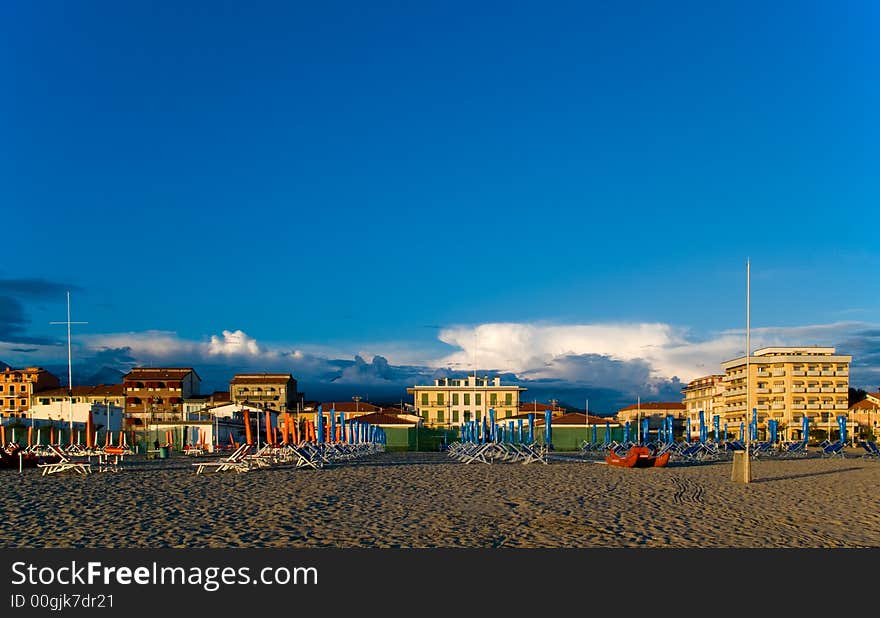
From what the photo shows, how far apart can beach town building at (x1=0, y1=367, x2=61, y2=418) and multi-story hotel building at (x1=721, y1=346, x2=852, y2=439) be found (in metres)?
69.1

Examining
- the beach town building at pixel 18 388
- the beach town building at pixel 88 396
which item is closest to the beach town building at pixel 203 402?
the beach town building at pixel 88 396

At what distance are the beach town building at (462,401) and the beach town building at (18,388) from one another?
38.7 m

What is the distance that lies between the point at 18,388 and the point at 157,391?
46.8 feet

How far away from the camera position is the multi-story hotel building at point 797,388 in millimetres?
75562

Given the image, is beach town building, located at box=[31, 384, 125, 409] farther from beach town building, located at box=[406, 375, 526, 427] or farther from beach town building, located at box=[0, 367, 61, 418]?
beach town building, located at box=[406, 375, 526, 427]

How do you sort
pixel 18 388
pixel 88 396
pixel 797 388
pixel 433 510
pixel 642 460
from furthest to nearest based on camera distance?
1. pixel 18 388
2. pixel 88 396
3. pixel 797 388
4. pixel 642 460
5. pixel 433 510

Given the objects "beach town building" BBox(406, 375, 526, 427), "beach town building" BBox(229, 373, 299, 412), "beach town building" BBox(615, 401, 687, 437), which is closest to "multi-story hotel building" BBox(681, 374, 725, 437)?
"beach town building" BBox(615, 401, 687, 437)

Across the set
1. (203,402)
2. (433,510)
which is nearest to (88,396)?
(203,402)

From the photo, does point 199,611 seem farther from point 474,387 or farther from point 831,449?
point 474,387

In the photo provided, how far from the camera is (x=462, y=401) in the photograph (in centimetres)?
7825

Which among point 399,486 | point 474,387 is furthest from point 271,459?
point 474,387

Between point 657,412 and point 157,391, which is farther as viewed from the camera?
point 657,412

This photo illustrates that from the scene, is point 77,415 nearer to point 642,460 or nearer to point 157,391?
point 157,391

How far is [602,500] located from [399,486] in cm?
528
